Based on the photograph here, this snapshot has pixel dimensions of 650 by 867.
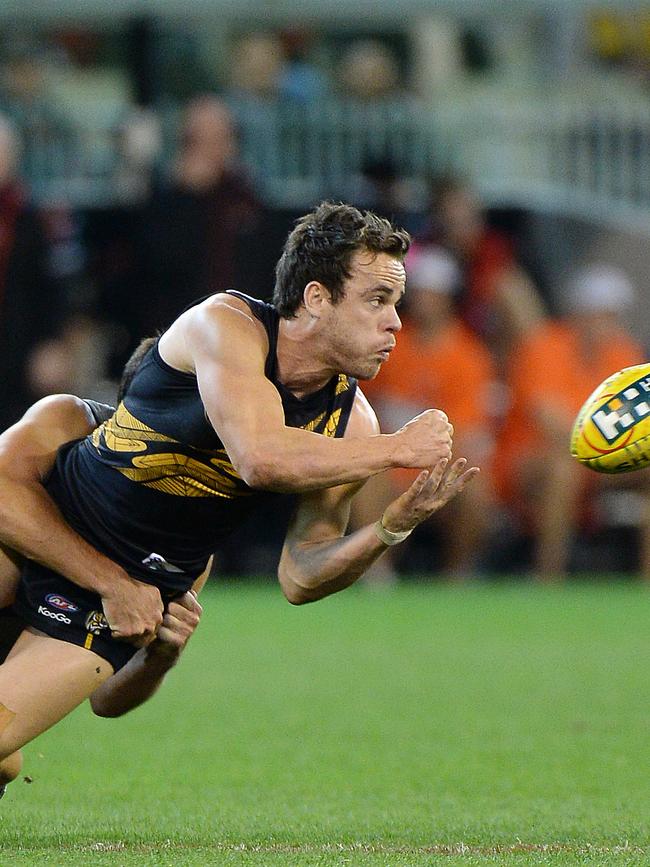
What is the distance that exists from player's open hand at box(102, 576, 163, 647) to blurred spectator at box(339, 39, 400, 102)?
9.57 metres

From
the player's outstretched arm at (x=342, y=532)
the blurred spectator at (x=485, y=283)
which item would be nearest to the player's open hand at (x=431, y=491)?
the player's outstretched arm at (x=342, y=532)

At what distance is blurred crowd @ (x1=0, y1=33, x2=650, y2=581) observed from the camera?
1234 cm

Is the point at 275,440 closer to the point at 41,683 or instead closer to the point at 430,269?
the point at 41,683

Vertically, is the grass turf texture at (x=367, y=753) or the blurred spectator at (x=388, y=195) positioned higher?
the blurred spectator at (x=388, y=195)

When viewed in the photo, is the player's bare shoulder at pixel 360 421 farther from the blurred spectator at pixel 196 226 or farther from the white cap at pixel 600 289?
the white cap at pixel 600 289

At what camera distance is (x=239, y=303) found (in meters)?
5.03

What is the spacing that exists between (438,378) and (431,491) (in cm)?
763

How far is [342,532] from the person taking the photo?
17.5ft

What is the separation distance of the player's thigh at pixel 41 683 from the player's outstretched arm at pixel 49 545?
146 millimetres

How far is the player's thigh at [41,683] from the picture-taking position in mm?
4781

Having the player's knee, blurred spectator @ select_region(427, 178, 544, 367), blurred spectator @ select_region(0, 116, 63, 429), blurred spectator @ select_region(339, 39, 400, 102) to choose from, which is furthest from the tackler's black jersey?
blurred spectator @ select_region(339, 39, 400, 102)

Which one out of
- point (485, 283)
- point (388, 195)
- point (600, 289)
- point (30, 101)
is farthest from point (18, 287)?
point (600, 289)

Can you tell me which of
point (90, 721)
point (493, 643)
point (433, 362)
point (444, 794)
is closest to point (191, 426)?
point (444, 794)

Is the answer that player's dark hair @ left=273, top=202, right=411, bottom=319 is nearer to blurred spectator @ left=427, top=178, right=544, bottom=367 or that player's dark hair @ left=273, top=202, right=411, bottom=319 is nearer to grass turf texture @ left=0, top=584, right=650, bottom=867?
grass turf texture @ left=0, top=584, right=650, bottom=867
